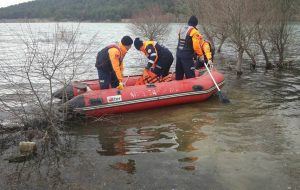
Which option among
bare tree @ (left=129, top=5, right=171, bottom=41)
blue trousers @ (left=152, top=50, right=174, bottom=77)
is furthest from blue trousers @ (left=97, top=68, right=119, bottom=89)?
bare tree @ (left=129, top=5, right=171, bottom=41)

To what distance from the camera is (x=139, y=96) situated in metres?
8.93

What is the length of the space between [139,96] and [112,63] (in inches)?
39.1

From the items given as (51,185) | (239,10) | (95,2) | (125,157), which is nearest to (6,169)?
(51,185)

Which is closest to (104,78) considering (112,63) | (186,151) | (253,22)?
(112,63)

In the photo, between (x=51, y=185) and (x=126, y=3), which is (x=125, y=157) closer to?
(x=51, y=185)

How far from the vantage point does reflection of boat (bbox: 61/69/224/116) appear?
332 inches

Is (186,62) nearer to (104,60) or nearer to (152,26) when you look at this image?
(104,60)

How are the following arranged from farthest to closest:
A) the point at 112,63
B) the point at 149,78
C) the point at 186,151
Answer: the point at 149,78
the point at 112,63
the point at 186,151

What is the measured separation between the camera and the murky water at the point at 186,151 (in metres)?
5.54

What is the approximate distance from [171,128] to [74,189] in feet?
9.94

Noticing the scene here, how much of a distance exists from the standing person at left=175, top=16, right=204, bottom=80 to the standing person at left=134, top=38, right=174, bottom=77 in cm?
33

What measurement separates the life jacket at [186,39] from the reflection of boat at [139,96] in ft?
2.85

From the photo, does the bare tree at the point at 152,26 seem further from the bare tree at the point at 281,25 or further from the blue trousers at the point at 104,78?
the blue trousers at the point at 104,78

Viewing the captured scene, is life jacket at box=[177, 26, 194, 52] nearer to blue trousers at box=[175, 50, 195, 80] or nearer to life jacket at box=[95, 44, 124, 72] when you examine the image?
blue trousers at box=[175, 50, 195, 80]
